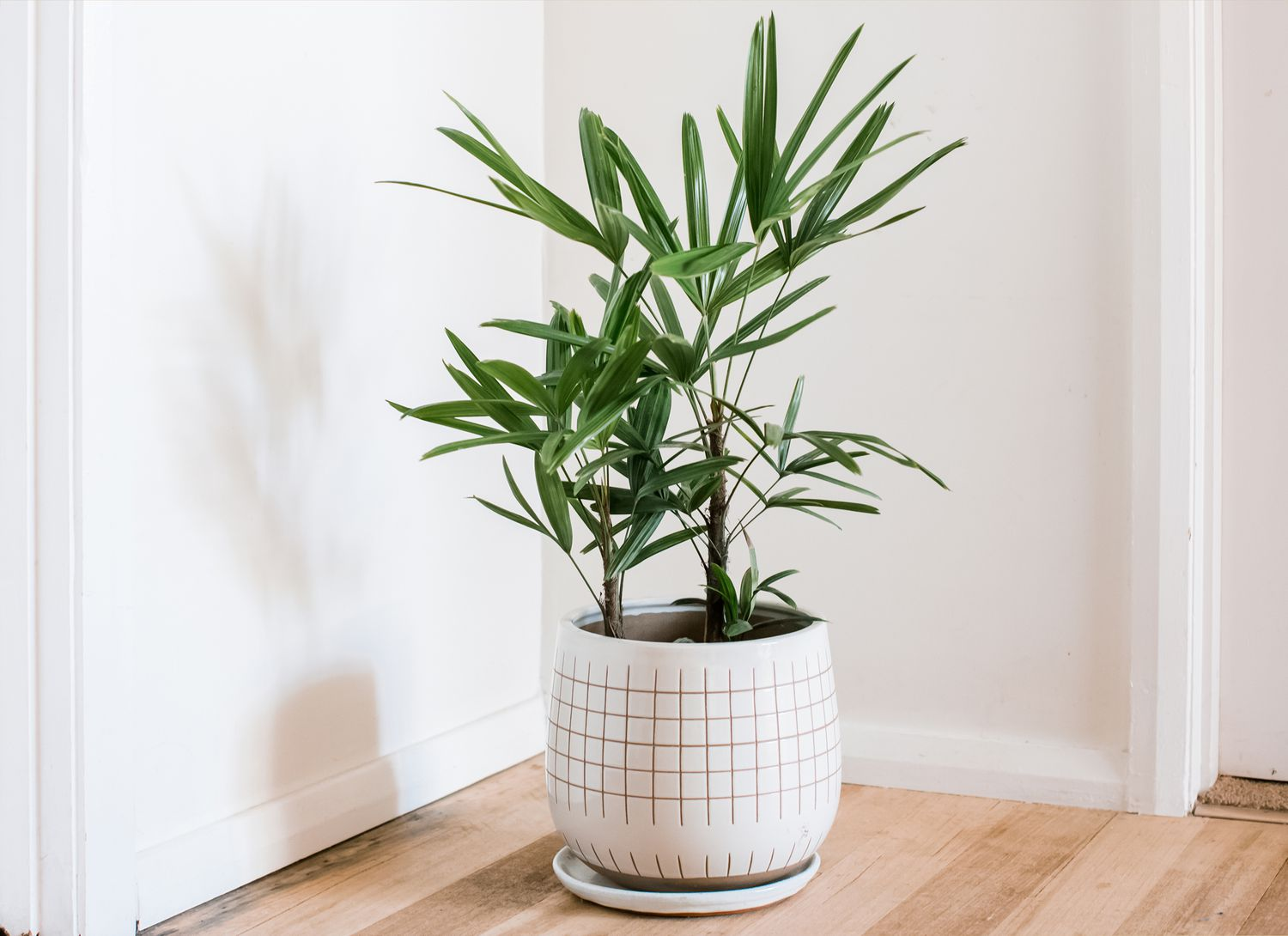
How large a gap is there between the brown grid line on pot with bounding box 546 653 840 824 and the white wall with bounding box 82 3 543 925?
0.34 m

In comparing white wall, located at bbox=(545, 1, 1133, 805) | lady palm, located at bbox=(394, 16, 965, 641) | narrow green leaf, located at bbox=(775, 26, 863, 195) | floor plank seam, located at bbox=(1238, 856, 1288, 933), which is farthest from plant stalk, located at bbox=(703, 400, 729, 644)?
floor plank seam, located at bbox=(1238, 856, 1288, 933)

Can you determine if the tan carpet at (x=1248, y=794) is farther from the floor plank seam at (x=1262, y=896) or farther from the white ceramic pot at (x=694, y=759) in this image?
the white ceramic pot at (x=694, y=759)

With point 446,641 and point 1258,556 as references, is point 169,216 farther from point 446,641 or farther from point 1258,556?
point 1258,556

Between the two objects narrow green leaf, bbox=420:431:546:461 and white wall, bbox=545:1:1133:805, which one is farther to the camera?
white wall, bbox=545:1:1133:805

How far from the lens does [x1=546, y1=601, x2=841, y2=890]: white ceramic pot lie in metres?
1.12

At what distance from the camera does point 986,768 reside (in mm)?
1544

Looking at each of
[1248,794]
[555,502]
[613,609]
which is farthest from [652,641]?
[1248,794]

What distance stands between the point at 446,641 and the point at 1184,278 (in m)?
1.01

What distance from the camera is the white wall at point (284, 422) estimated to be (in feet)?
3.70

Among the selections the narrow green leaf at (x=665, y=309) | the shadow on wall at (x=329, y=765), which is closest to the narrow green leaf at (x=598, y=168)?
the narrow green leaf at (x=665, y=309)

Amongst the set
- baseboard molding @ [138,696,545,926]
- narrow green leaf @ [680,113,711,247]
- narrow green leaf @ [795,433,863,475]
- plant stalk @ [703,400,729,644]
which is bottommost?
baseboard molding @ [138,696,545,926]

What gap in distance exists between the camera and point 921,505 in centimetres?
158

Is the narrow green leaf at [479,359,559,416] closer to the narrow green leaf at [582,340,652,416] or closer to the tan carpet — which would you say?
the narrow green leaf at [582,340,652,416]

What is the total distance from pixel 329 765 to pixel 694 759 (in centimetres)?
48
